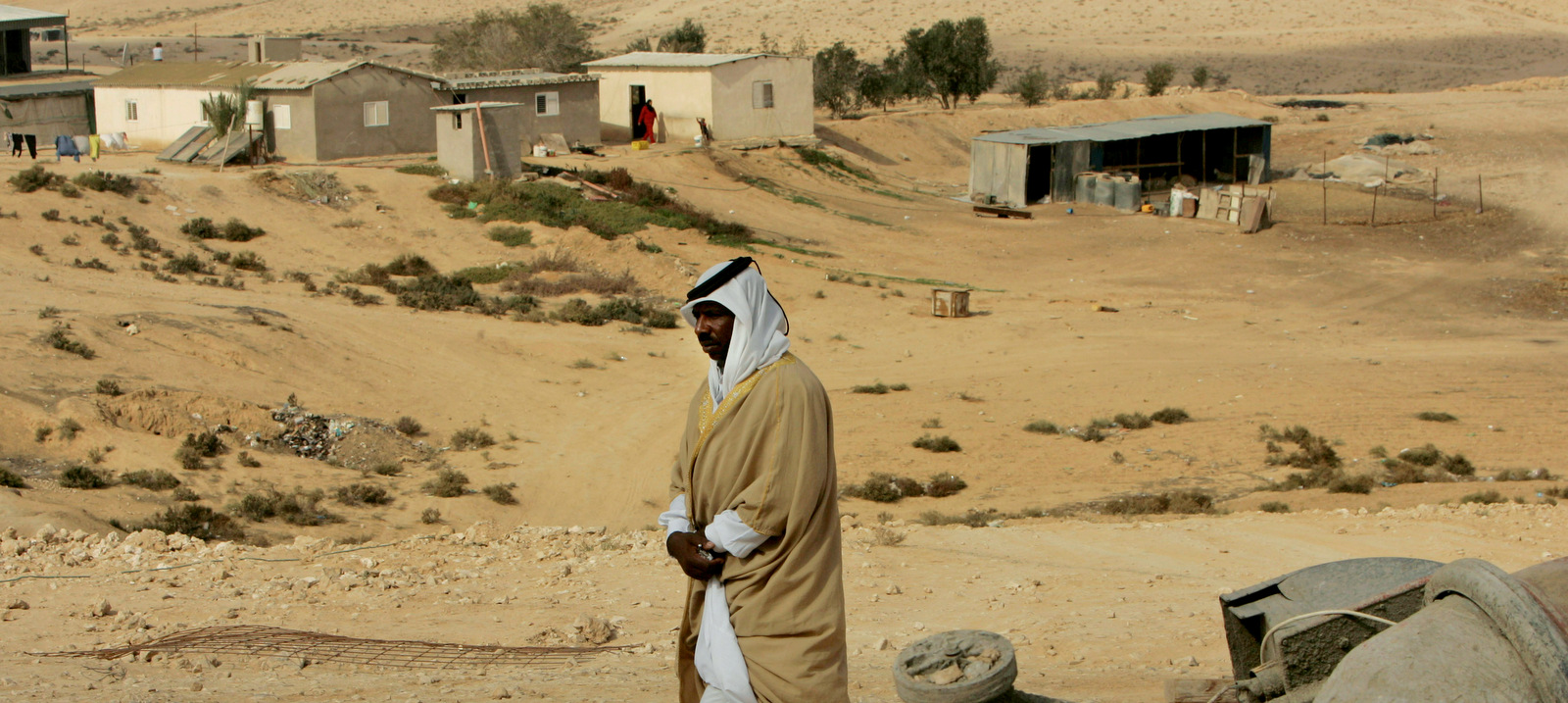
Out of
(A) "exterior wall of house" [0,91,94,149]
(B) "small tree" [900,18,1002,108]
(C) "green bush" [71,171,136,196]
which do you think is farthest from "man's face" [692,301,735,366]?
(B) "small tree" [900,18,1002,108]

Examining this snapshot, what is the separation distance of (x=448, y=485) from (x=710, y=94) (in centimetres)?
2216

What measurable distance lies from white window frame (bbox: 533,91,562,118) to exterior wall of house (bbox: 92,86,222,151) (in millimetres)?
7223

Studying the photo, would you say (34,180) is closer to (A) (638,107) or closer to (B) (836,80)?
(A) (638,107)

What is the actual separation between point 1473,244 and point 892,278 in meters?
12.7

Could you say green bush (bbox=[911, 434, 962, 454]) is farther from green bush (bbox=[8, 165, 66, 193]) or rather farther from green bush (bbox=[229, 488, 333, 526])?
green bush (bbox=[8, 165, 66, 193])

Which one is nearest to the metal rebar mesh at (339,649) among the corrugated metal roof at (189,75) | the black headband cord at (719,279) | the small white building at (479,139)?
the black headband cord at (719,279)

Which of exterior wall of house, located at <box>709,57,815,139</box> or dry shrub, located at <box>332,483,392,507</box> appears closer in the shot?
dry shrub, located at <box>332,483,392,507</box>

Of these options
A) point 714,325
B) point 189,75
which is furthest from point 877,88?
point 714,325

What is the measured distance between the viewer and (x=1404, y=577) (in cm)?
399

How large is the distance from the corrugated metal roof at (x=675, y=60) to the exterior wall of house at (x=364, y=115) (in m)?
6.56

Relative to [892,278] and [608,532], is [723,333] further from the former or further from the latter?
[892,278]

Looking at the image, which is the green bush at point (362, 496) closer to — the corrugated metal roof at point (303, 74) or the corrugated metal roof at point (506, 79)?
the corrugated metal roof at point (303, 74)

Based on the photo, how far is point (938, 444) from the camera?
12.7 metres

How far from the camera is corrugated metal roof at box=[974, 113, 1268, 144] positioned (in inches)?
1188
